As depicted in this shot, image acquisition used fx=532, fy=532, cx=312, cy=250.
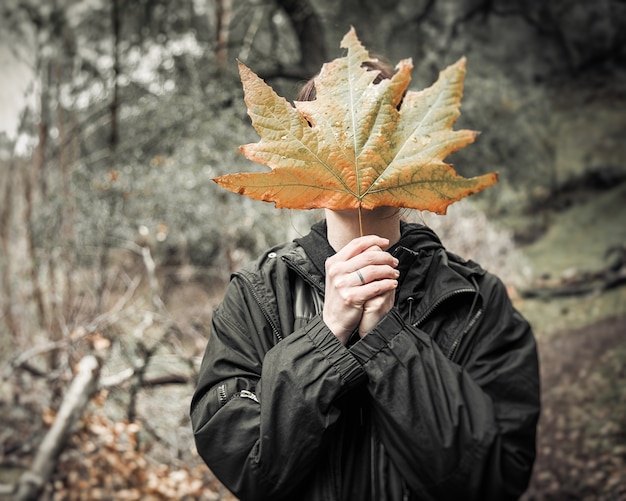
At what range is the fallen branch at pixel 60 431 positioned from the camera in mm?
2738

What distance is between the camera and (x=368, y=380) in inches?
44.8

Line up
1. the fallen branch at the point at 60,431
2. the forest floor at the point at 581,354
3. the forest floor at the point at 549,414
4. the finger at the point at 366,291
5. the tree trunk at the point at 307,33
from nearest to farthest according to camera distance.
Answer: the finger at the point at 366,291 → the fallen branch at the point at 60,431 → the forest floor at the point at 549,414 → the forest floor at the point at 581,354 → the tree trunk at the point at 307,33

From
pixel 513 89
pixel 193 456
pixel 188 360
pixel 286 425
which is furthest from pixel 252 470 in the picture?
pixel 513 89

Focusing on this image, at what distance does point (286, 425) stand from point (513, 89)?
323 inches

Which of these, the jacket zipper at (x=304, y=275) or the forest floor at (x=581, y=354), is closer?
the jacket zipper at (x=304, y=275)

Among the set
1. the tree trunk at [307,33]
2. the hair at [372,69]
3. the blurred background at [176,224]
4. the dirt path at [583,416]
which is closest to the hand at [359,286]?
the hair at [372,69]

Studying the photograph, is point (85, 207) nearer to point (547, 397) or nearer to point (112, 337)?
point (112, 337)

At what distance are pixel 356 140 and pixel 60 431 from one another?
2518 mm

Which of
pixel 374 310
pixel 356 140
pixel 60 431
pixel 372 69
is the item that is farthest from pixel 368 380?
pixel 60 431

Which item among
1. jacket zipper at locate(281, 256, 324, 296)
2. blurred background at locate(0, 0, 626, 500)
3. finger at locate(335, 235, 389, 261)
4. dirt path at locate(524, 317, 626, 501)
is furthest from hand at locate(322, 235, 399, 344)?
dirt path at locate(524, 317, 626, 501)

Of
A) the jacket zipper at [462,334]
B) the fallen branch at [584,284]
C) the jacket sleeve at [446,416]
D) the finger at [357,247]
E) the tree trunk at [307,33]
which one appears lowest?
the fallen branch at [584,284]

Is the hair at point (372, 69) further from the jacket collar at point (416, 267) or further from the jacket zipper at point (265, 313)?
the jacket zipper at point (265, 313)

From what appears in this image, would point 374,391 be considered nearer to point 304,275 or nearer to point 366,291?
point 366,291

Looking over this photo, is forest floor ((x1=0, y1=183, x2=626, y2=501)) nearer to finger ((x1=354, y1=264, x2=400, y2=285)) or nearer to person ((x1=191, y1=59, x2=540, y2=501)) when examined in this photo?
person ((x1=191, y1=59, x2=540, y2=501))
